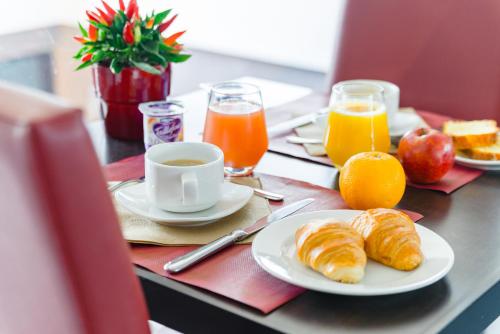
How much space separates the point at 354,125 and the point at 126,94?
1.40 ft

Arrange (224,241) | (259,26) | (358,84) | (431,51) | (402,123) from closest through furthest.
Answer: (224,241) < (358,84) < (402,123) < (431,51) < (259,26)

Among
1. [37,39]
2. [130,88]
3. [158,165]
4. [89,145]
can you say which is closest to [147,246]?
[158,165]

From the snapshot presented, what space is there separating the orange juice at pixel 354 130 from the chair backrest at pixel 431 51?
0.56 meters

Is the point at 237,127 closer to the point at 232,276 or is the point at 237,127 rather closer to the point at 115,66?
the point at 115,66

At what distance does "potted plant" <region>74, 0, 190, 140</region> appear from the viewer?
1402 mm

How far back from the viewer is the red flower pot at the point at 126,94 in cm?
142

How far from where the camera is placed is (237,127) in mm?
1280

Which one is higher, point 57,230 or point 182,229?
point 57,230

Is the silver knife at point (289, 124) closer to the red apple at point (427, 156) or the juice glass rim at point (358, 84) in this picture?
the juice glass rim at point (358, 84)

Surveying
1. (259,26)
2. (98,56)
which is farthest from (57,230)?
(259,26)

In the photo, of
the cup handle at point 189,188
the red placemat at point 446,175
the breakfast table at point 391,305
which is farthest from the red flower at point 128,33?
the breakfast table at point 391,305

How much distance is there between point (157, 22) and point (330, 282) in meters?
0.71

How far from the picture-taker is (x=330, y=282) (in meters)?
0.89

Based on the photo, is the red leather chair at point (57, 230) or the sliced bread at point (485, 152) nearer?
the red leather chair at point (57, 230)
